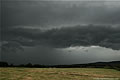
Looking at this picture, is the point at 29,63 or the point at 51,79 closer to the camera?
the point at 51,79

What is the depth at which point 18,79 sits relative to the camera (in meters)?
56.1

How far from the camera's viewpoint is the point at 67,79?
57.4 m

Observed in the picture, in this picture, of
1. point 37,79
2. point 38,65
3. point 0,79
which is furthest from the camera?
point 38,65

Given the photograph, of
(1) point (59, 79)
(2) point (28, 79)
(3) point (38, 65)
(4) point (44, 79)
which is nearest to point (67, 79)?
(1) point (59, 79)

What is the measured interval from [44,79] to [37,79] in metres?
2.30

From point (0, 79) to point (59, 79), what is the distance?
18494mm

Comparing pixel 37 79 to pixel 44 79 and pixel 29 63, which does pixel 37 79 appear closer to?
pixel 44 79

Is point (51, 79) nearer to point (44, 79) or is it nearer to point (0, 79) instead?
point (44, 79)

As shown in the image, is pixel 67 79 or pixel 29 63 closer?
pixel 67 79

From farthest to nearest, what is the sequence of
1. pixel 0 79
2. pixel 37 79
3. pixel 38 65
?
1. pixel 38 65
2. pixel 37 79
3. pixel 0 79

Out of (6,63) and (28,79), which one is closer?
(28,79)

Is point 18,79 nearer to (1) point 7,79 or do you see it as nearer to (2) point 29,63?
(1) point 7,79

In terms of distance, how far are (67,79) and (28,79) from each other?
41.7 feet

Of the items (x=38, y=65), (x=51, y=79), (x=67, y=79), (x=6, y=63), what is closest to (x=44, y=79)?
(x=51, y=79)
